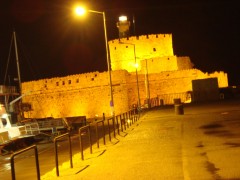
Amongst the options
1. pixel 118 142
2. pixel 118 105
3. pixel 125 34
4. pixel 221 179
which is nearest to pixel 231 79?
pixel 125 34

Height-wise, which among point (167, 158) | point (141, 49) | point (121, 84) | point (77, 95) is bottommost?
point (167, 158)

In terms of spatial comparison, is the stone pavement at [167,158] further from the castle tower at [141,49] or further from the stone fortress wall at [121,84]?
the castle tower at [141,49]

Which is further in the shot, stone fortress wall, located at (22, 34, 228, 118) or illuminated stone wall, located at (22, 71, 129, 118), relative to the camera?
illuminated stone wall, located at (22, 71, 129, 118)

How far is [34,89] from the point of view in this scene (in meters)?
50.4

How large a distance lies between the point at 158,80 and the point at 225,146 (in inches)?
1428

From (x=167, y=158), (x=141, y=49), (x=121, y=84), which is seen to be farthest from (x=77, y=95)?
(x=167, y=158)

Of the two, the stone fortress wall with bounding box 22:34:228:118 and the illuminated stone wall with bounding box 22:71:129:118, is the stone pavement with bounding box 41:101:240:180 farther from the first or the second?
the illuminated stone wall with bounding box 22:71:129:118

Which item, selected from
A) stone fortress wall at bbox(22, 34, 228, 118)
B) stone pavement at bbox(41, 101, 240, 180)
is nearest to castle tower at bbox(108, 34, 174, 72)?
stone fortress wall at bbox(22, 34, 228, 118)

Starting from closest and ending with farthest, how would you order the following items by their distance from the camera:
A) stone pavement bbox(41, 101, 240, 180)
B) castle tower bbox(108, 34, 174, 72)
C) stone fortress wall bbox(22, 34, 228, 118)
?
1. stone pavement bbox(41, 101, 240, 180)
2. stone fortress wall bbox(22, 34, 228, 118)
3. castle tower bbox(108, 34, 174, 72)

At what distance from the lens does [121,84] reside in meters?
47.1

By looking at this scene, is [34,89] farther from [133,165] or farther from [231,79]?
[231,79]

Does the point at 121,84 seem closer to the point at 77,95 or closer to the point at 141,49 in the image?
the point at 77,95

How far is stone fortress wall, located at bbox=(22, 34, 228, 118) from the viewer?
46531 millimetres

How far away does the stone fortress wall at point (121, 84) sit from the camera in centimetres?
4653
